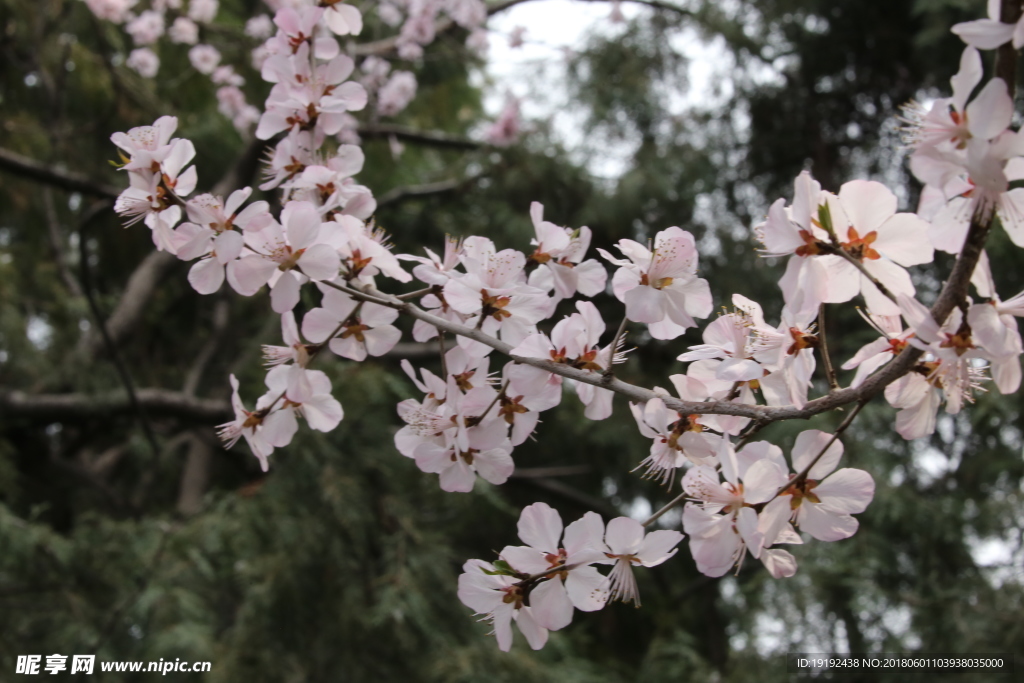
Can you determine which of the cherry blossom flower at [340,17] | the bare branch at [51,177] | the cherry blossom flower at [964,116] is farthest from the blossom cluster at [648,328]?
the bare branch at [51,177]

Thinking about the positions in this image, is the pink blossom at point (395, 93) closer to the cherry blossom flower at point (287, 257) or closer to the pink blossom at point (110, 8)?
the pink blossom at point (110, 8)

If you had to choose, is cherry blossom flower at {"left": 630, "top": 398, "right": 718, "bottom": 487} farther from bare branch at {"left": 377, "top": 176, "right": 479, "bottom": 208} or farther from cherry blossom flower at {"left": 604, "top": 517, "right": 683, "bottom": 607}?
bare branch at {"left": 377, "top": 176, "right": 479, "bottom": 208}

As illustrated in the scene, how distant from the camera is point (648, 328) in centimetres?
63

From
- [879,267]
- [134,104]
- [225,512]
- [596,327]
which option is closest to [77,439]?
[225,512]

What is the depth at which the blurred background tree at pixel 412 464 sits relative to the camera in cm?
199

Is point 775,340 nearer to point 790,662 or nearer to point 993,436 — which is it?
point 790,662

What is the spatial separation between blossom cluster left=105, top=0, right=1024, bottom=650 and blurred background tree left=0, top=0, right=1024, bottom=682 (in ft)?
4.20

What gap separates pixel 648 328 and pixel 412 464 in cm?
167

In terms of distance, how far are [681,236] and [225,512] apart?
2.28 m

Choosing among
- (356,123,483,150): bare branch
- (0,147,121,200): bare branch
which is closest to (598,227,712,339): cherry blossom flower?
(0,147,121,200): bare branch

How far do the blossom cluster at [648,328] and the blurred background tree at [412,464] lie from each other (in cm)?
128

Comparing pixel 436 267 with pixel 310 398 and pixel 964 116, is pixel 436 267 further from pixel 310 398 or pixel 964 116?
pixel 964 116

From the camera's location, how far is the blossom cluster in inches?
18.4

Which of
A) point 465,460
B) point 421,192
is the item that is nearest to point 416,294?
point 465,460
